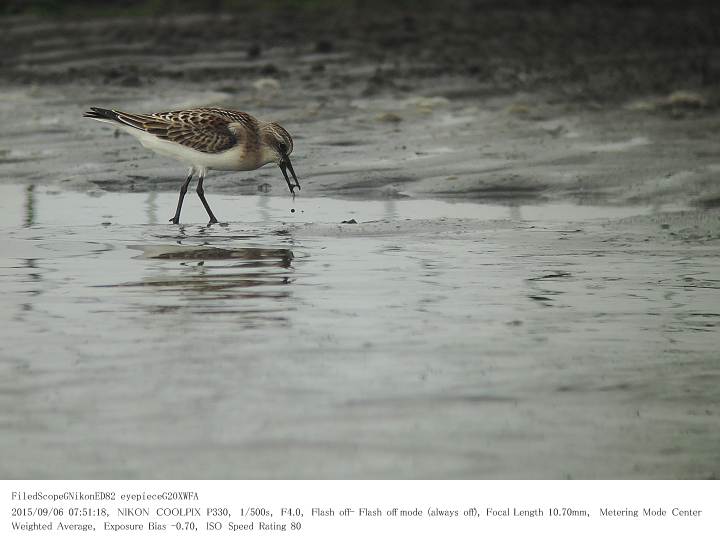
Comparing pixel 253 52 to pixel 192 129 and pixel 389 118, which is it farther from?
pixel 192 129

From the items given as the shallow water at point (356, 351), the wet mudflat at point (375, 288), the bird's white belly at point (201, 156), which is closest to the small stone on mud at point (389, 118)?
the wet mudflat at point (375, 288)

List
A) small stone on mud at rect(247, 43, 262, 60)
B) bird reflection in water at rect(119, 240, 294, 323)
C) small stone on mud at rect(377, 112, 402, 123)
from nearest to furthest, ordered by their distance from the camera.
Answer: bird reflection in water at rect(119, 240, 294, 323) < small stone on mud at rect(377, 112, 402, 123) < small stone on mud at rect(247, 43, 262, 60)

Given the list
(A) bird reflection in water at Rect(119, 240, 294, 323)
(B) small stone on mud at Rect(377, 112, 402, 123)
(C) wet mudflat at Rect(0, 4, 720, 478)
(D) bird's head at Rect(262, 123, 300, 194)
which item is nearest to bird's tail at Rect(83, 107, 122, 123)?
(C) wet mudflat at Rect(0, 4, 720, 478)

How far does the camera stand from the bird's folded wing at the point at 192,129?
A: 12.7 meters

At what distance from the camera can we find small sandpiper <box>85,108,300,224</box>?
12750 millimetres

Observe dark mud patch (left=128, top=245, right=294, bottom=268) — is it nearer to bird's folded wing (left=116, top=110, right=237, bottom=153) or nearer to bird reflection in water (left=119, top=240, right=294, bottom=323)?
bird reflection in water (left=119, top=240, right=294, bottom=323)

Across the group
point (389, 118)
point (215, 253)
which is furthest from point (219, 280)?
point (389, 118)

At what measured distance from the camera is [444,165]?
15078mm

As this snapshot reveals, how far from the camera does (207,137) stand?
41.8 ft

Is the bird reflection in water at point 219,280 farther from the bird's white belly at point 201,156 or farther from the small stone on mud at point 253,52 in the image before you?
the small stone on mud at point 253,52

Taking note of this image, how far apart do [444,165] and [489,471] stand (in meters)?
9.69

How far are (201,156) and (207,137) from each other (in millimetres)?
166

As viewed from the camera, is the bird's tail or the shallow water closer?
the shallow water

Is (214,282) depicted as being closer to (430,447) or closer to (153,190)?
(430,447)
